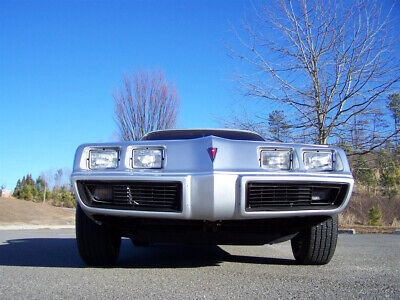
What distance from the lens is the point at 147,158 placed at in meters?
2.60

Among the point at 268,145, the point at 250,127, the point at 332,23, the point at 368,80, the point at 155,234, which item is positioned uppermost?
the point at 332,23

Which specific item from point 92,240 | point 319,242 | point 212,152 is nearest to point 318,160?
point 319,242

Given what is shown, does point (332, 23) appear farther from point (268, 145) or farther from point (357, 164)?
point (268, 145)

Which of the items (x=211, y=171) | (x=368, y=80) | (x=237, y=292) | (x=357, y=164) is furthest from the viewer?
(x=357, y=164)

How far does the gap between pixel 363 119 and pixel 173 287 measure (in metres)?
7.15

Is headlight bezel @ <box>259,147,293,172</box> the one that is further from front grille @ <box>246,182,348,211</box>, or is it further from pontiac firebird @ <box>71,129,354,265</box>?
front grille @ <box>246,182,348,211</box>

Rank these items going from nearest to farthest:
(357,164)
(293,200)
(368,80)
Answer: (293,200) → (368,80) → (357,164)

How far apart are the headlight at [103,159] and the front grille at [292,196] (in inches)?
37.5

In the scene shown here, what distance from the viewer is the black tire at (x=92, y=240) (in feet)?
9.14

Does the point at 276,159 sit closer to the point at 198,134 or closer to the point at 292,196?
the point at 292,196

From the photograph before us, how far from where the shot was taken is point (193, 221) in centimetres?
260

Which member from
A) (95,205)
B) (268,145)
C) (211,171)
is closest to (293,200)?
(268,145)

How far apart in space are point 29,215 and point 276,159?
44.3 feet

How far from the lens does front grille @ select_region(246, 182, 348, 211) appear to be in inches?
98.2
